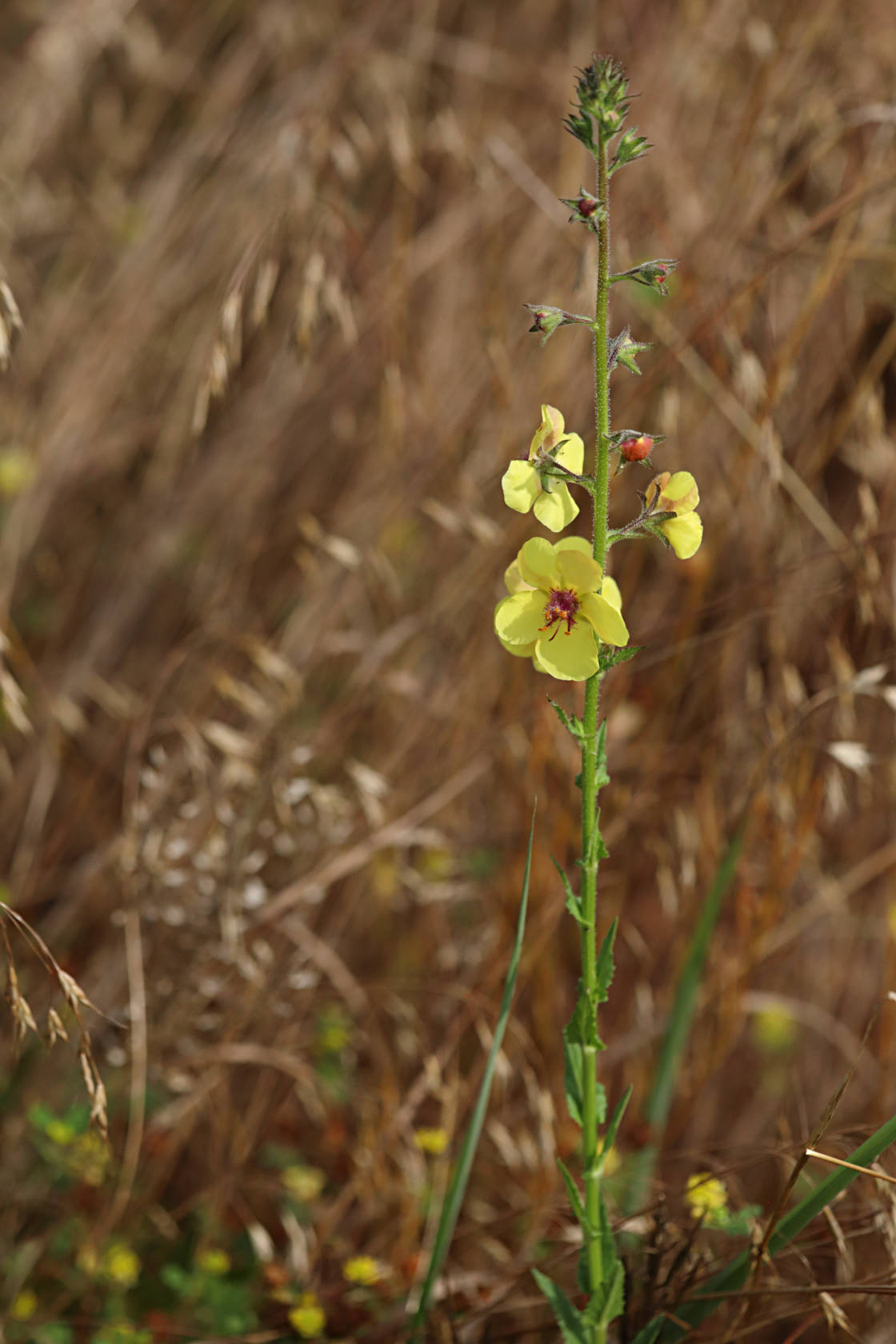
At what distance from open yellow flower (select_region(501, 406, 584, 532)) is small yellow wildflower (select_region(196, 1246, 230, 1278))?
55.6 inches

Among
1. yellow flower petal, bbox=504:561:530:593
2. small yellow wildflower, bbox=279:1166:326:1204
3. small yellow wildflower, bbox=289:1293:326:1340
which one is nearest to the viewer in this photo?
yellow flower petal, bbox=504:561:530:593

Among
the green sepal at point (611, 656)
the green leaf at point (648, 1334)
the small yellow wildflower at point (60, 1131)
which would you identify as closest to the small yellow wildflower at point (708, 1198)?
the green leaf at point (648, 1334)

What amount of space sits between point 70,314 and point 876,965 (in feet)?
8.81

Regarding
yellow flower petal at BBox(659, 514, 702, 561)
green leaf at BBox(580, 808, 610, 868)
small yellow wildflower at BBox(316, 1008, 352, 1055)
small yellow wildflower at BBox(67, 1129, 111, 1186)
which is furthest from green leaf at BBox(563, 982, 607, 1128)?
Answer: small yellow wildflower at BBox(316, 1008, 352, 1055)

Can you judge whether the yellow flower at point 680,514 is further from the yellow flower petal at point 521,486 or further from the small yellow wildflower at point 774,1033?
the small yellow wildflower at point 774,1033

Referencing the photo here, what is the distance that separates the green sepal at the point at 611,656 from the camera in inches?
42.5

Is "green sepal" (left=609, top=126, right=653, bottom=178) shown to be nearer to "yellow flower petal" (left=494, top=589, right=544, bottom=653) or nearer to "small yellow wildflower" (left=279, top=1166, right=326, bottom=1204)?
"yellow flower petal" (left=494, top=589, right=544, bottom=653)

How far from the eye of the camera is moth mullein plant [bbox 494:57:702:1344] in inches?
42.6

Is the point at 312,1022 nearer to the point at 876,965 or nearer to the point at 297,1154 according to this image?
the point at 297,1154

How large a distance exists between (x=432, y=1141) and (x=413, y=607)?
4.37 feet

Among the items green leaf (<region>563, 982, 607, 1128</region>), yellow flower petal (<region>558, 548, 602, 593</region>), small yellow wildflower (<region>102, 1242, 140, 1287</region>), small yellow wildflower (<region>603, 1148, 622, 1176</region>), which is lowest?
small yellow wildflower (<region>102, 1242, 140, 1287</region>)

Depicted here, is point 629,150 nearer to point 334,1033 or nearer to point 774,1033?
point 334,1033

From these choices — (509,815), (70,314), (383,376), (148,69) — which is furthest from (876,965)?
(148,69)

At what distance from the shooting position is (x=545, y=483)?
3.70ft
